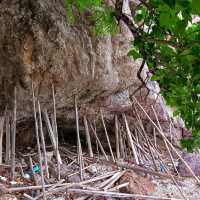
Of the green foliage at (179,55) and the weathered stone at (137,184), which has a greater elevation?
the green foliage at (179,55)

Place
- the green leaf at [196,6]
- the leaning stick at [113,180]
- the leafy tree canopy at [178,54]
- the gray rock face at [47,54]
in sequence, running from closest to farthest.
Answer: the green leaf at [196,6] < the leafy tree canopy at [178,54] < the gray rock face at [47,54] < the leaning stick at [113,180]

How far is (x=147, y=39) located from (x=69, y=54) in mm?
1761

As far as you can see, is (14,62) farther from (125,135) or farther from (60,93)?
(125,135)

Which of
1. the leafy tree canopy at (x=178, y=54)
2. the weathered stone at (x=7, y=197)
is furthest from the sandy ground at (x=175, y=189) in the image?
the leafy tree canopy at (x=178, y=54)

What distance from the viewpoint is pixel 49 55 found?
293cm

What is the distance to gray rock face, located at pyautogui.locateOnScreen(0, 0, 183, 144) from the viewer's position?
9.22 ft

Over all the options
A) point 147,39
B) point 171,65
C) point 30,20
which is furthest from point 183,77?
point 30,20

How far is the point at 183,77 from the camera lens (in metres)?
1.11

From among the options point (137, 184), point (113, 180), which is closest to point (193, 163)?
point (137, 184)

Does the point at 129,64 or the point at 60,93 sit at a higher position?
the point at 129,64

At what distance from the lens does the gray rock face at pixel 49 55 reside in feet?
9.22

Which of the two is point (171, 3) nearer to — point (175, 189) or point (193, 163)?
point (175, 189)

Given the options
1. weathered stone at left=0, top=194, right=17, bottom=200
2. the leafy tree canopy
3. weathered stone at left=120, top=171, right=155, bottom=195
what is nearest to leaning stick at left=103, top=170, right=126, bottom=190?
weathered stone at left=120, top=171, right=155, bottom=195

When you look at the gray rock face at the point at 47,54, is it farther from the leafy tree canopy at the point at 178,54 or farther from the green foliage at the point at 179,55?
the green foliage at the point at 179,55
